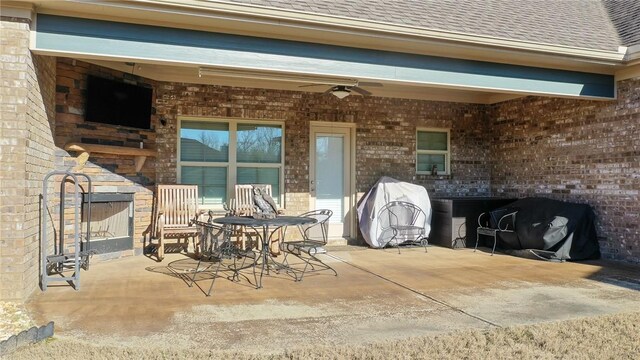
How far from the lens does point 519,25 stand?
733 centimetres

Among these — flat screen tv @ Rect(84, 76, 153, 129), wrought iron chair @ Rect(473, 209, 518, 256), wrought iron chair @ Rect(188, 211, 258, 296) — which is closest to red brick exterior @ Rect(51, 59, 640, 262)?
flat screen tv @ Rect(84, 76, 153, 129)

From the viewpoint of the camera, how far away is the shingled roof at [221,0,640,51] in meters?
6.06

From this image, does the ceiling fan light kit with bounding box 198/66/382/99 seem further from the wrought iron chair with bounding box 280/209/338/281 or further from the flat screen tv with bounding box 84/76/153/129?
the wrought iron chair with bounding box 280/209/338/281

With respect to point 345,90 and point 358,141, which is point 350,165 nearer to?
point 358,141

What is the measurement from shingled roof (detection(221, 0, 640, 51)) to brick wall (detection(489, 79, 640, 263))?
1058mm

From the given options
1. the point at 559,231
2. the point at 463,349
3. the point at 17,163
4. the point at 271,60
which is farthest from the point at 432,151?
the point at 17,163

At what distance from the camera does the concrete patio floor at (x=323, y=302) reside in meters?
3.74

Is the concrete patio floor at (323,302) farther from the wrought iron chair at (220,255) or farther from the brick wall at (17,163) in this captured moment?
the brick wall at (17,163)

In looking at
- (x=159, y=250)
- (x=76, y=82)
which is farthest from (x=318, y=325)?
(x=76, y=82)

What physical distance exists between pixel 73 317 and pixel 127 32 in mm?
3019

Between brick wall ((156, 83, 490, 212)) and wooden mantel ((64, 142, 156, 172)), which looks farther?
brick wall ((156, 83, 490, 212))

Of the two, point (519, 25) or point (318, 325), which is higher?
point (519, 25)

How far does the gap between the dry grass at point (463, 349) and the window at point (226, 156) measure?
15.5ft

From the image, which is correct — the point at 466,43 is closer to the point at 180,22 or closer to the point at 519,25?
the point at 519,25
